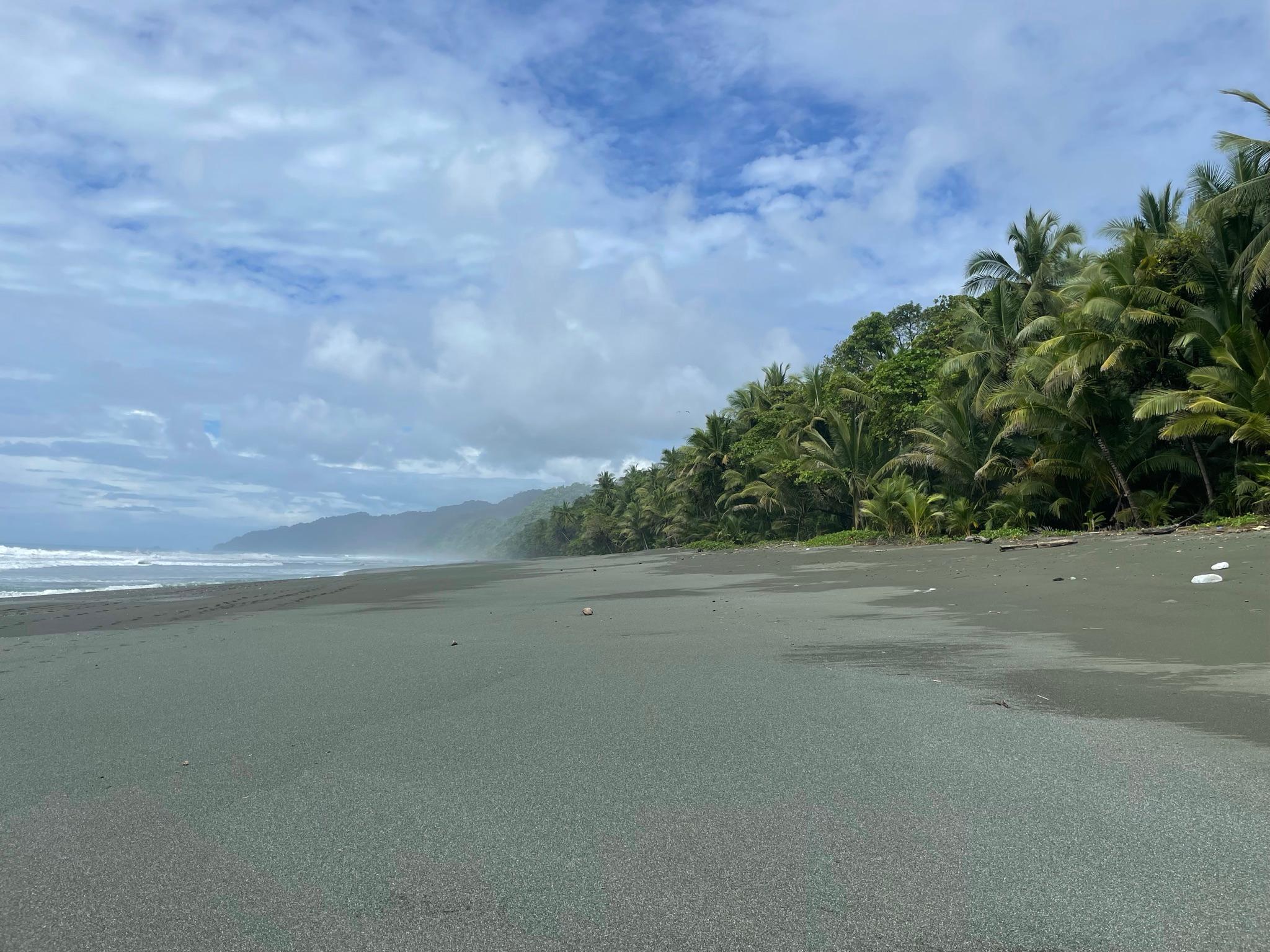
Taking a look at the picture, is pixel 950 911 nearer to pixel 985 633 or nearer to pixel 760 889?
pixel 760 889

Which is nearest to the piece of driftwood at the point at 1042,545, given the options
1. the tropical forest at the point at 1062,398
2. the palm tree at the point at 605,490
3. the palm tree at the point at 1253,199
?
the tropical forest at the point at 1062,398

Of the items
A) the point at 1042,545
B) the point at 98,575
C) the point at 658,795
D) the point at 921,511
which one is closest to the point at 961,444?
the point at 921,511

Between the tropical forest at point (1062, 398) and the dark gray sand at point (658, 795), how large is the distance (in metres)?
11.9

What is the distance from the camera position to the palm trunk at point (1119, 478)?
16.9 metres

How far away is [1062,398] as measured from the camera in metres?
17.8

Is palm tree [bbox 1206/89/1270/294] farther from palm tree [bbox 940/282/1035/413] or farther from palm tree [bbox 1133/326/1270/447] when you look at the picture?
palm tree [bbox 940/282/1035/413]

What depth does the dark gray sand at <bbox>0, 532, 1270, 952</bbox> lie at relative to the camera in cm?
177

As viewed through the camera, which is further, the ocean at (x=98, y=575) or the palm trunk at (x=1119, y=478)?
the ocean at (x=98, y=575)

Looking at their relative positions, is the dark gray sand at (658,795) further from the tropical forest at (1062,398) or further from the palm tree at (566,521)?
the palm tree at (566,521)

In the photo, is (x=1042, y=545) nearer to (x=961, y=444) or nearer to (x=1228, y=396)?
(x=1228, y=396)

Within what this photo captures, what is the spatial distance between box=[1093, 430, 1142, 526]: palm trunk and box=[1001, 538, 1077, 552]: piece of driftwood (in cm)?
310

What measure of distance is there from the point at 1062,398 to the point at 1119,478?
2135 millimetres

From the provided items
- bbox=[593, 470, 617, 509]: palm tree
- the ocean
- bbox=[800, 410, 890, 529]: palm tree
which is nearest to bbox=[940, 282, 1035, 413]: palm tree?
bbox=[800, 410, 890, 529]: palm tree

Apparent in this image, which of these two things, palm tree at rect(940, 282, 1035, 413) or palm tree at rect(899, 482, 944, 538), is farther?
palm tree at rect(940, 282, 1035, 413)
